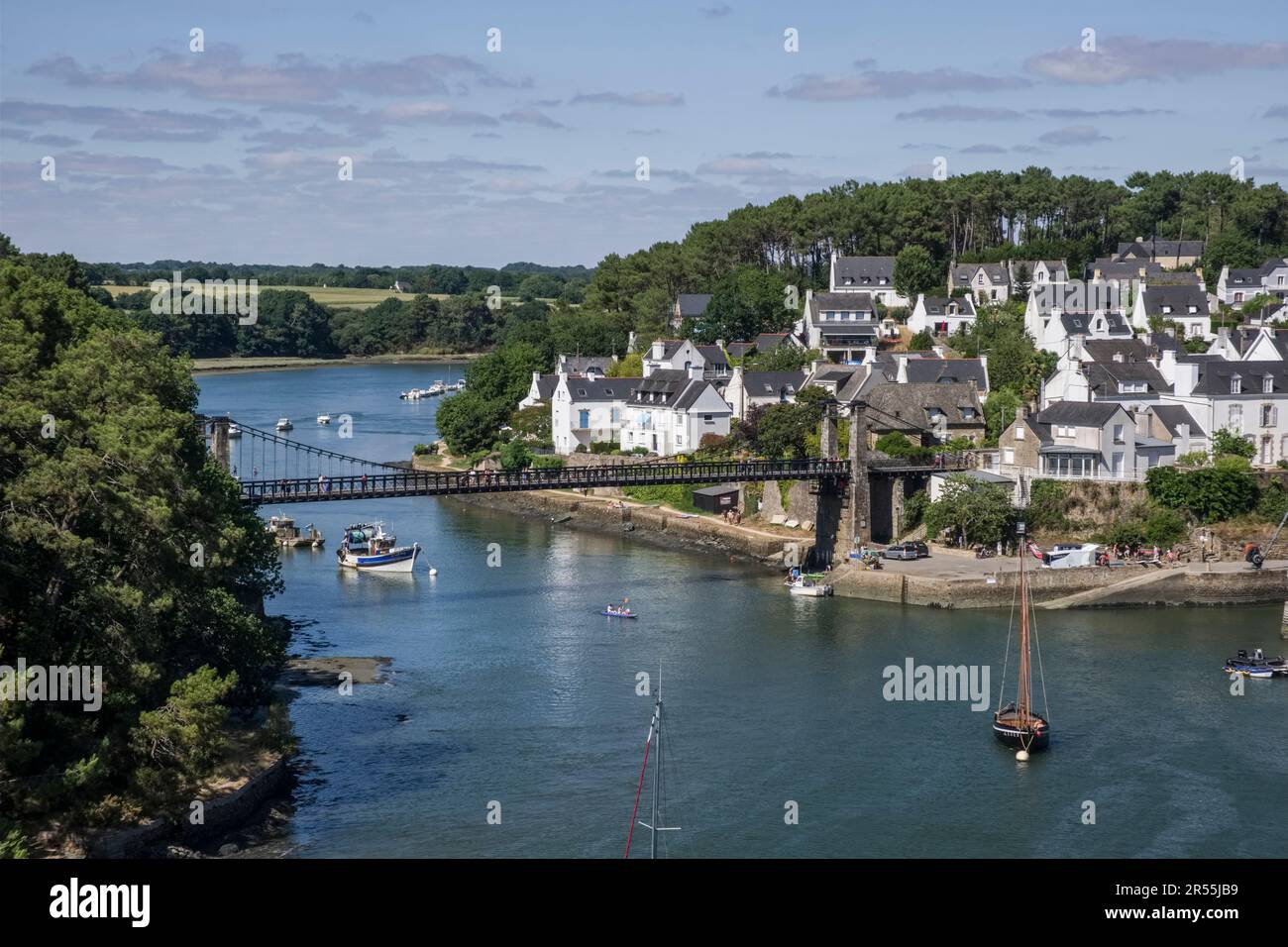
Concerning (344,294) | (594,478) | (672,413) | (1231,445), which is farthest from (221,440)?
(344,294)

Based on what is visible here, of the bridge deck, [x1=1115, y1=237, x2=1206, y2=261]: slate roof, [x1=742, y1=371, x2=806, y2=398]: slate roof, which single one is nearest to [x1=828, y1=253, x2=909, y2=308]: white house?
[x1=1115, y1=237, x2=1206, y2=261]: slate roof

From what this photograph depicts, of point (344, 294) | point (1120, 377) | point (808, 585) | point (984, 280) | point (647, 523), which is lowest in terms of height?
point (808, 585)

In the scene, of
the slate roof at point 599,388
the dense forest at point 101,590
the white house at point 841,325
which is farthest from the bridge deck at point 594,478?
the white house at point 841,325

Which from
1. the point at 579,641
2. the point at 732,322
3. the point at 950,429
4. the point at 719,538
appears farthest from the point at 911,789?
the point at 732,322

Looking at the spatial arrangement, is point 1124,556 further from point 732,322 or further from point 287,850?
point 732,322

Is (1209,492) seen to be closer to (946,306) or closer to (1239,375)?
(1239,375)

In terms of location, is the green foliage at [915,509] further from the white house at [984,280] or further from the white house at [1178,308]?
the white house at [984,280]
